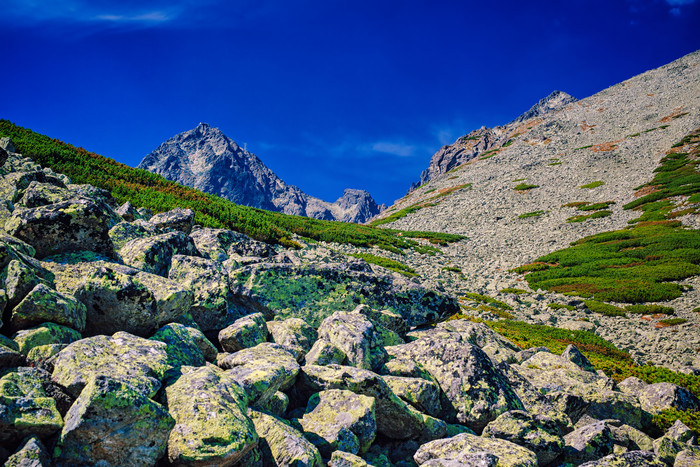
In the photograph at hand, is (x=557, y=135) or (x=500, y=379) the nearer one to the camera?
(x=500, y=379)

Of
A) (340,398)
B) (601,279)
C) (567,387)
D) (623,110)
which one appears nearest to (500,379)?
(567,387)

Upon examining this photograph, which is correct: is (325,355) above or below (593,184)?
below

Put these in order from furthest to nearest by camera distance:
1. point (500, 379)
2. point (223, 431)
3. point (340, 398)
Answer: point (500, 379) → point (340, 398) → point (223, 431)

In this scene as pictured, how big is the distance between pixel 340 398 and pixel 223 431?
8.22 feet

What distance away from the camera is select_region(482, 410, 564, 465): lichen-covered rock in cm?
692

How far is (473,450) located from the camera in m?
5.87

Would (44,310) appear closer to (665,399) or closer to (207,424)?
(207,424)

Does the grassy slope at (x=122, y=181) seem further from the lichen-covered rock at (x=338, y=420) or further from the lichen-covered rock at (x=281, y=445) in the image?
the lichen-covered rock at (x=281, y=445)

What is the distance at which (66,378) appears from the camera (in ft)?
15.0

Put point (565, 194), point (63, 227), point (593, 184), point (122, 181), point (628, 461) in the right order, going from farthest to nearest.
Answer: point (565, 194)
point (593, 184)
point (122, 181)
point (63, 227)
point (628, 461)

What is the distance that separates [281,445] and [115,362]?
2.71 metres

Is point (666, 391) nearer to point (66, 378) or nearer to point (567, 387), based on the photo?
point (567, 387)

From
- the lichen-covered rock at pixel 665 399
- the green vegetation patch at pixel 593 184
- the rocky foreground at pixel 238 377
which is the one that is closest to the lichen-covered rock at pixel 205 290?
the rocky foreground at pixel 238 377

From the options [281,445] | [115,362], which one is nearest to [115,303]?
[115,362]
